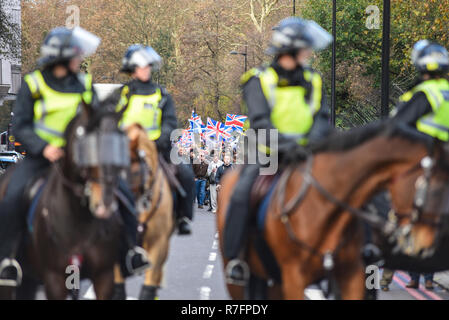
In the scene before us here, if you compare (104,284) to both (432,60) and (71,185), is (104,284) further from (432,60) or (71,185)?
(432,60)

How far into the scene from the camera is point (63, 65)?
694 centimetres

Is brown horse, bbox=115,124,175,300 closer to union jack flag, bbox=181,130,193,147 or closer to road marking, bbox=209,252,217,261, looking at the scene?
road marking, bbox=209,252,217,261

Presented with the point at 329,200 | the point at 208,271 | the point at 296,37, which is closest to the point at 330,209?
the point at 329,200

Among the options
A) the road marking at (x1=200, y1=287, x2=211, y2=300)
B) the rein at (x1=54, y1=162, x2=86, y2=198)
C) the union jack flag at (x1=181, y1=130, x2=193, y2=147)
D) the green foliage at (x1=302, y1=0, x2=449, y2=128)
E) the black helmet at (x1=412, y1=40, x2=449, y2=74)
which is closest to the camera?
the rein at (x1=54, y1=162, x2=86, y2=198)

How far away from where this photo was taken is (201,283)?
40.8 ft

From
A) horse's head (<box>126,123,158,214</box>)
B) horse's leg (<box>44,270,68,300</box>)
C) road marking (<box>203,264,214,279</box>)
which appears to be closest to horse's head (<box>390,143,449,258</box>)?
horse's leg (<box>44,270,68,300</box>)

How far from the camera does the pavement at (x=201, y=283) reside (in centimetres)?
1114

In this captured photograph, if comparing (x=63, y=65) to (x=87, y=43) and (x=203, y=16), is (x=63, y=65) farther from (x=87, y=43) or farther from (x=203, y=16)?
(x=203, y=16)

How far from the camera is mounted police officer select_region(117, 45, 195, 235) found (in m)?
9.93

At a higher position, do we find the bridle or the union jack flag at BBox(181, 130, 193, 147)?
the bridle

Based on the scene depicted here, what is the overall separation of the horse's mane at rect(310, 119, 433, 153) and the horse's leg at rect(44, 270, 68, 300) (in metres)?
2.04

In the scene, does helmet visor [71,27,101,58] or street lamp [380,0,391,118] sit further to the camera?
street lamp [380,0,391,118]

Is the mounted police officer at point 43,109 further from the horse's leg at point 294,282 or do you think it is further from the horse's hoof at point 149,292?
the horse's hoof at point 149,292

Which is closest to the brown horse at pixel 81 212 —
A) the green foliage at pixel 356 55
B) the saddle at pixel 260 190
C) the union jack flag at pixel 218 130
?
the saddle at pixel 260 190
